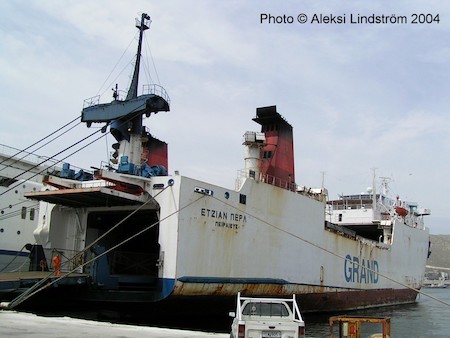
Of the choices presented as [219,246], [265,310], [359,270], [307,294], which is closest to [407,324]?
[359,270]

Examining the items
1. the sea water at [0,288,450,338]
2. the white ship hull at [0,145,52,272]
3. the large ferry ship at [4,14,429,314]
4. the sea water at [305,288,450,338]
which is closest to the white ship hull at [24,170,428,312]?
the large ferry ship at [4,14,429,314]

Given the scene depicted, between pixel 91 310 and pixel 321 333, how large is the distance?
864 centimetres

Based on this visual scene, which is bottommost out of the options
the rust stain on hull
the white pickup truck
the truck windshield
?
the rust stain on hull

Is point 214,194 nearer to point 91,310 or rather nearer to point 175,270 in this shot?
point 175,270

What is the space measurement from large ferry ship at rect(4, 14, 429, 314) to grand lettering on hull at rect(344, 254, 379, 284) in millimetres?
157

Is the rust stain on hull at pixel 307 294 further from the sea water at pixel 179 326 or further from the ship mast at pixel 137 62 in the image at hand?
the ship mast at pixel 137 62

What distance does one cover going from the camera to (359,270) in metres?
26.0

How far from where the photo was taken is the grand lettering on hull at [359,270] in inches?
968

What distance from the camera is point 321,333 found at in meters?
16.8

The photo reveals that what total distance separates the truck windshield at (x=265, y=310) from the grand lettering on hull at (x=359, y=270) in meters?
14.1

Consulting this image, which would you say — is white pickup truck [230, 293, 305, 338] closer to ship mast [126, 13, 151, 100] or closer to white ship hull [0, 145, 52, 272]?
ship mast [126, 13, 151, 100]

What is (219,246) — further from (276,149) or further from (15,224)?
(15,224)

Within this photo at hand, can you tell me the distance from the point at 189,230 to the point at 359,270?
13438mm

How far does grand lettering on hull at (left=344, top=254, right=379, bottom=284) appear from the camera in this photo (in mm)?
24578
